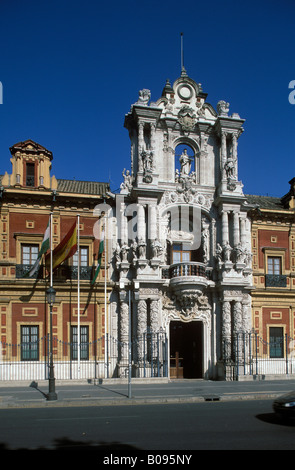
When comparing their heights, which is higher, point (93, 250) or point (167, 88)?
point (167, 88)

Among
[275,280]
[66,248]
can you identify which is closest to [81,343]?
[66,248]

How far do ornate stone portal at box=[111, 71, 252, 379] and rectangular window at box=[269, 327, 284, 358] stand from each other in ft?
6.00

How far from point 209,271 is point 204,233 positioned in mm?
2336

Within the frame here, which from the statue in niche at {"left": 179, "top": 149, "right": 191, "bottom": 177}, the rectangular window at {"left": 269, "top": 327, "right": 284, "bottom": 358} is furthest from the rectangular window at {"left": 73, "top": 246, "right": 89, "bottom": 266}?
the rectangular window at {"left": 269, "top": 327, "right": 284, "bottom": 358}

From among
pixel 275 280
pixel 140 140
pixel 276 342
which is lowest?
pixel 276 342

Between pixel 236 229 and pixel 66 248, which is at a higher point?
pixel 236 229

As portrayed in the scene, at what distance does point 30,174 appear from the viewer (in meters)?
28.4

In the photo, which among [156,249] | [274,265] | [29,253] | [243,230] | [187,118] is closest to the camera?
[156,249]

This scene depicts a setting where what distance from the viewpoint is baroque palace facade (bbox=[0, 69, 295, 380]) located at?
26.3 meters

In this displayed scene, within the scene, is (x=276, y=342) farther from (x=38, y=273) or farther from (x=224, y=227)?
(x=38, y=273)

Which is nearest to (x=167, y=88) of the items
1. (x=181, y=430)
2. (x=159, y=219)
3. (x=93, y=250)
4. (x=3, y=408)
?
(x=159, y=219)

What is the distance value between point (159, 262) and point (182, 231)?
11.2ft
